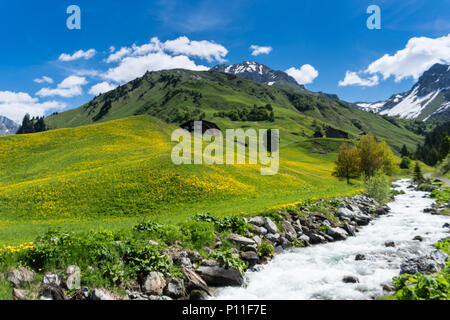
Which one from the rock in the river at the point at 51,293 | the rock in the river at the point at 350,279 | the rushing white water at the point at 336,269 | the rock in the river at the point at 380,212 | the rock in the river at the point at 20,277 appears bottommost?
the rock in the river at the point at 380,212

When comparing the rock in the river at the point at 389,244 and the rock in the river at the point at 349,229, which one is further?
the rock in the river at the point at 349,229

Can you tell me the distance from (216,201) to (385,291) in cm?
2278

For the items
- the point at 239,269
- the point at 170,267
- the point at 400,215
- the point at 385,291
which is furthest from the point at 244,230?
the point at 400,215

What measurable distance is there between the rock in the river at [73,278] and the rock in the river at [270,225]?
1382 cm

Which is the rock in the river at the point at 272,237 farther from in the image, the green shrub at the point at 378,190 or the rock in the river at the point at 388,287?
the green shrub at the point at 378,190

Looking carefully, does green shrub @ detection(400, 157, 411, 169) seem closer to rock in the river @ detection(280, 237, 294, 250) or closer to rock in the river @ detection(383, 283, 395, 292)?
rock in the river @ detection(280, 237, 294, 250)

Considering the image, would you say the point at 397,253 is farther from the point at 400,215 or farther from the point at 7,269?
the point at 7,269

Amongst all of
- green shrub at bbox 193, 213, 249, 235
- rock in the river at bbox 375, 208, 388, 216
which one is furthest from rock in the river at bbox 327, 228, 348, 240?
rock in the river at bbox 375, 208, 388, 216

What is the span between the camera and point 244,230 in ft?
65.3

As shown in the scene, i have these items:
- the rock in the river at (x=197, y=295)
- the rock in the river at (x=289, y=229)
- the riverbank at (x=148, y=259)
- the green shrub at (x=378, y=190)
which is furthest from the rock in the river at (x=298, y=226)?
the green shrub at (x=378, y=190)

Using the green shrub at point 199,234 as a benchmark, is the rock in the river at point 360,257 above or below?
below

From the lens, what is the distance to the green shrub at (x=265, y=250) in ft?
59.6

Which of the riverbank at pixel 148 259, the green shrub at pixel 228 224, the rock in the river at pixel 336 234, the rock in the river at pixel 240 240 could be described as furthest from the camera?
the rock in the river at pixel 336 234

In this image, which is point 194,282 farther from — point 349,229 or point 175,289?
point 349,229
